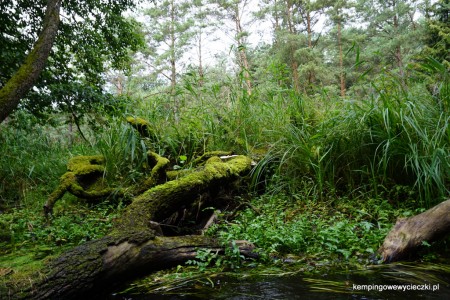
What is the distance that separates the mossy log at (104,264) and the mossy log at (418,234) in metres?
1.25

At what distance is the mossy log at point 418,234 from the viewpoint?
184 cm

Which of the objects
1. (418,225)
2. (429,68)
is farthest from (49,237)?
(429,68)

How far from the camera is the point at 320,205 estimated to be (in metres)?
2.91

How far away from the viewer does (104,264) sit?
1.54m

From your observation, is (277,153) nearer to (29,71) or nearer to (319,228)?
(319,228)

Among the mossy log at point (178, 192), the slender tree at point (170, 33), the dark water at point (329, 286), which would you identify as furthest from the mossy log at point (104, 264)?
the slender tree at point (170, 33)

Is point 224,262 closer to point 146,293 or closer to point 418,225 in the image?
point 146,293

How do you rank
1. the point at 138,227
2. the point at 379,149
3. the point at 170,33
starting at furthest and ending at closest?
1. the point at 170,33
2. the point at 379,149
3. the point at 138,227

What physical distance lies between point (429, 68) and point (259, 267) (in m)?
2.43

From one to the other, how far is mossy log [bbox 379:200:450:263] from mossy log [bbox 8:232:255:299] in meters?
1.25

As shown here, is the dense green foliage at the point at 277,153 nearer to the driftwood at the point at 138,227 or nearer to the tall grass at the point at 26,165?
the tall grass at the point at 26,165

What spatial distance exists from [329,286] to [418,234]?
751 mm

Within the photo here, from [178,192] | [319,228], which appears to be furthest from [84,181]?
[319,228]

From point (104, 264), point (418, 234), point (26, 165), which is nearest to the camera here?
point (104, 264)
